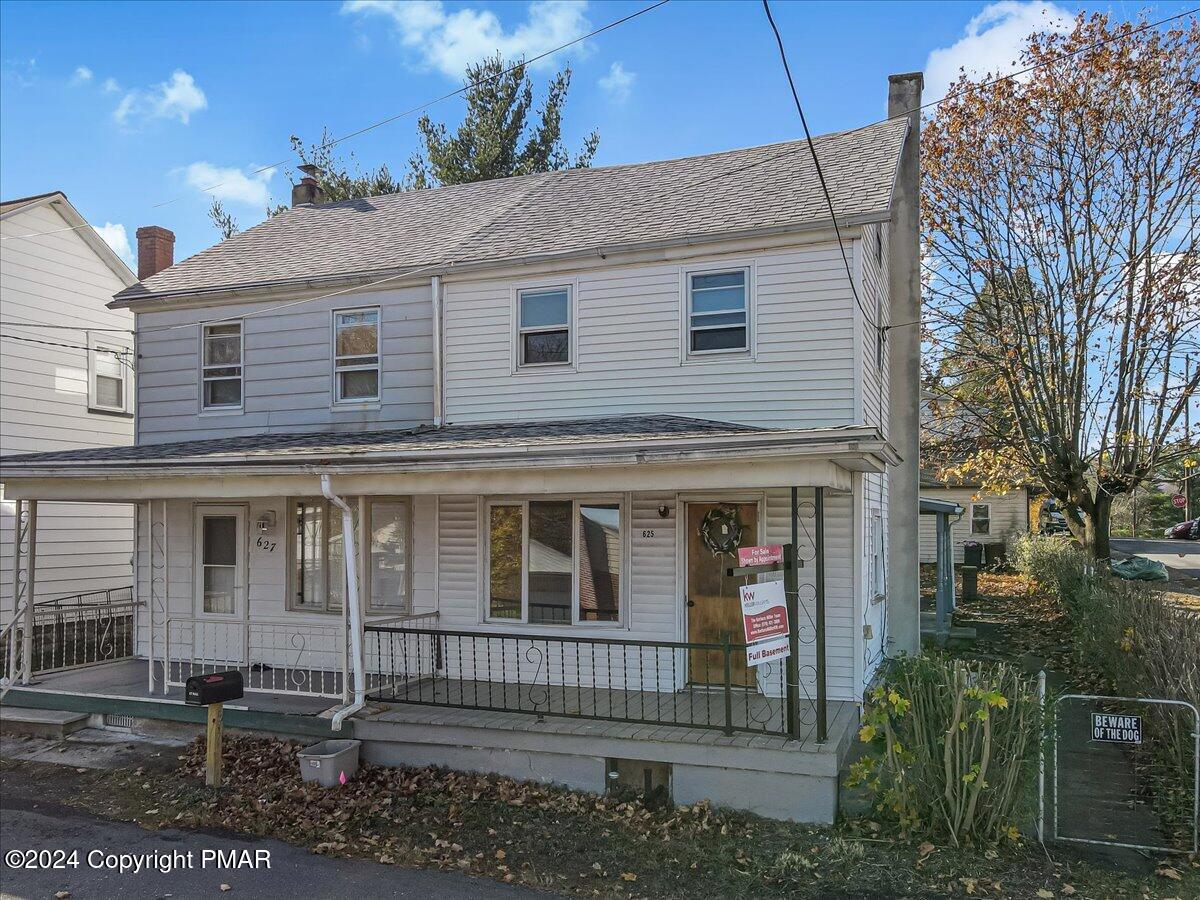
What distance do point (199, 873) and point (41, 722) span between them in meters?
5.37

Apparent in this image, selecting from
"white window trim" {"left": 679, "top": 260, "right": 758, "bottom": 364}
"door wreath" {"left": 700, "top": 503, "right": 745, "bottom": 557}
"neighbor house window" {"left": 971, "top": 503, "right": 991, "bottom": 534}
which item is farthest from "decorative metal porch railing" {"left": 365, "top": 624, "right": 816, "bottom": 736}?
"neighbor house window" {"left": 971, "top": 503, "right": 991, "bottom": 534}

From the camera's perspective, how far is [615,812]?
786 centimetres

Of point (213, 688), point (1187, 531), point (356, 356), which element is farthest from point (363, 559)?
point (1187, 531)

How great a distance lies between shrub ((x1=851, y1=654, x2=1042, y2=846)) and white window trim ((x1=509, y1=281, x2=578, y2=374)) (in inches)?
234

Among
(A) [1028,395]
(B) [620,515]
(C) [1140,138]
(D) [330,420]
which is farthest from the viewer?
(A) [1028,395]

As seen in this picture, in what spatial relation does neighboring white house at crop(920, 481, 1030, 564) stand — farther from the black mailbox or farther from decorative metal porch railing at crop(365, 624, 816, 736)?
the black mailbox

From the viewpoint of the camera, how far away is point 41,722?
10789 millimetres

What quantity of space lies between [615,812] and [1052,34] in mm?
18311

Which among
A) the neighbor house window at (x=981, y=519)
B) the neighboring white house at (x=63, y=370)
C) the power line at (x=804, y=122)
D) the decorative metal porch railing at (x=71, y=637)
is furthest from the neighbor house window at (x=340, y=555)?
the neighbor house window at (x=981, y=519)

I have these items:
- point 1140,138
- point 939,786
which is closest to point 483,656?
point 939,786

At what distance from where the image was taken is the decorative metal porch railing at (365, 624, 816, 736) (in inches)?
344

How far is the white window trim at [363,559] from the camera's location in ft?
37.6

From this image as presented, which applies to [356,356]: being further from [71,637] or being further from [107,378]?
[107,378]

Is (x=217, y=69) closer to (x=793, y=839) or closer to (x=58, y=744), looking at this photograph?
(x=58, y=744)
